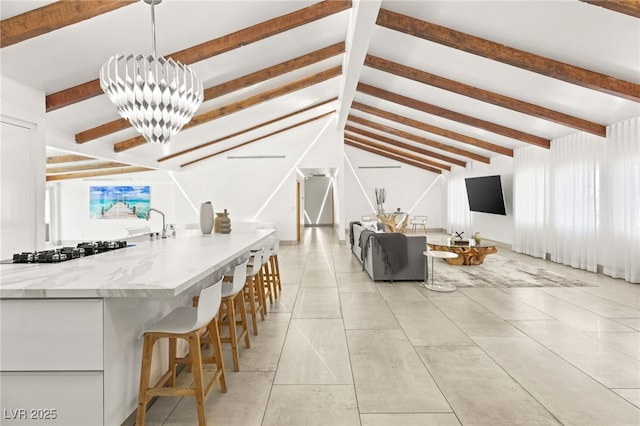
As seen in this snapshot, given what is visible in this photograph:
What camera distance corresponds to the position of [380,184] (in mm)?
13734

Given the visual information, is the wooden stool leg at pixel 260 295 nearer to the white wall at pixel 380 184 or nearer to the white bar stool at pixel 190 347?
the white bar stool at pixel 190 347

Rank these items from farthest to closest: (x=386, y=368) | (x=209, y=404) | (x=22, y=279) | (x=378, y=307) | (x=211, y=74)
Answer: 1. (x=211, y=74)
2. (x=378, y=307)
3. (x=386, y=368)
4. (x=209, y=404)
5. (x=22, y=279)

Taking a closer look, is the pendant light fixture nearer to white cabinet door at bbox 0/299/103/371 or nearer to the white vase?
white cabinet door at bbox 0/299/103/371

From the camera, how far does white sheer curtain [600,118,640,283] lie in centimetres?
509

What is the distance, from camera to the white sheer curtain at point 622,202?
5090 mm

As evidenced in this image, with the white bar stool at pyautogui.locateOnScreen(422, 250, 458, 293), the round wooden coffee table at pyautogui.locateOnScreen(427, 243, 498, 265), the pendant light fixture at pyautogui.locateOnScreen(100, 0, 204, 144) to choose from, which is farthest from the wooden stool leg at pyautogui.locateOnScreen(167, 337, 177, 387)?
the round wooden coffee table at pyautogui.locateOnScreen(427, 243, 498, 265)

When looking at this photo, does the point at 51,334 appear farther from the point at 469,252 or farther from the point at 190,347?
the point at 469,252

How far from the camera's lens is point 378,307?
4.14 m

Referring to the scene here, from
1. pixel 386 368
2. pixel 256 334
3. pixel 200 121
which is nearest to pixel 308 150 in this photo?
pixel 200 121

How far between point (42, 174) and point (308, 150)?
696 cm

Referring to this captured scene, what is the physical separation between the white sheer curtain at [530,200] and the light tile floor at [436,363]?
3.15 metres

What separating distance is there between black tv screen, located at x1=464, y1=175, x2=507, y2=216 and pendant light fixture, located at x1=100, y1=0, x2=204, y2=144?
26.6 feet

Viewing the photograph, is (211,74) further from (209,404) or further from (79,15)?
(209,404)

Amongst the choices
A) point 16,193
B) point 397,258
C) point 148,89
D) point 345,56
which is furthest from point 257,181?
point 148,89
